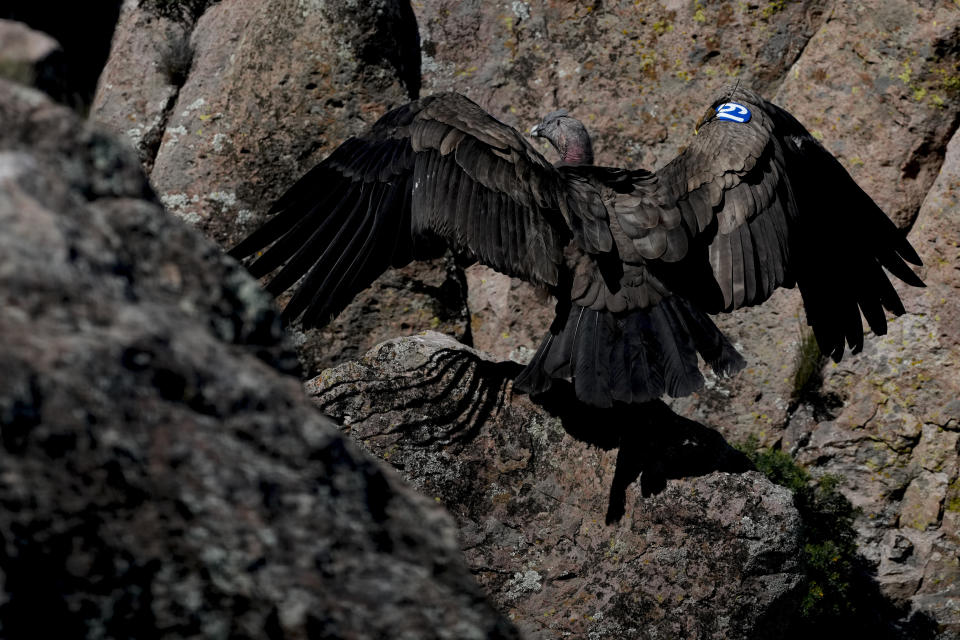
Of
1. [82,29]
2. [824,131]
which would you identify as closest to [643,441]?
[824,131]

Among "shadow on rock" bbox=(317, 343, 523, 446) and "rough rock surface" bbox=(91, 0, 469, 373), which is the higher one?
"rough rock surface" bbox=(91, 0, 469, 373)

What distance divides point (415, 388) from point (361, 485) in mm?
2795

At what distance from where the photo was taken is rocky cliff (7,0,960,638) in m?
4.30

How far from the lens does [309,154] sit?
608cm

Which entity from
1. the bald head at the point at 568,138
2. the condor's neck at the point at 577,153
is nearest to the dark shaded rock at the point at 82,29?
the bald head at the point at 568,138

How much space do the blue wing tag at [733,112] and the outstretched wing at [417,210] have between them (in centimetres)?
109

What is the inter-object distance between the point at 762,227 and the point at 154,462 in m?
3.99

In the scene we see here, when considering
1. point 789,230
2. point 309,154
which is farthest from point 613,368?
point 309,154

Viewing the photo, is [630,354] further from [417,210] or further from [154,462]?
[154,462]

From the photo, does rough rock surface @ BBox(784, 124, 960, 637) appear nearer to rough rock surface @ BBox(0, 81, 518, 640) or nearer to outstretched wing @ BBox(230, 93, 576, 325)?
outstretched wing @ BBox(230, 93, 576, 325)

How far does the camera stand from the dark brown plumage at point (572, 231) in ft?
15.1

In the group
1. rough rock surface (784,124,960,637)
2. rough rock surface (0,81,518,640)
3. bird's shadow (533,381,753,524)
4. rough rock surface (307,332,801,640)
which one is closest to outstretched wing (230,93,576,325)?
rough rock surface (307,332,801,640)

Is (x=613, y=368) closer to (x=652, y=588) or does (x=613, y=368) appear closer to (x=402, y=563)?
(x=652, y=588)

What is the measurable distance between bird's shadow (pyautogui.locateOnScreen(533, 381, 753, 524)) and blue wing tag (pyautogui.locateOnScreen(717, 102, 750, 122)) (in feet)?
5.27
